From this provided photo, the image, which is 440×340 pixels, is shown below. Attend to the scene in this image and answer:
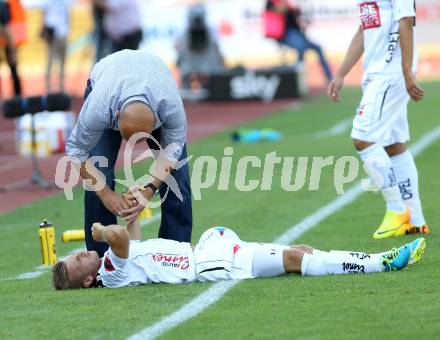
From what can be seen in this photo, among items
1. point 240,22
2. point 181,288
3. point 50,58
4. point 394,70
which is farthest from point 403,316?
point 240,22

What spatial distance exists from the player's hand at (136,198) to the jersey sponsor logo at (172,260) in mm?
336

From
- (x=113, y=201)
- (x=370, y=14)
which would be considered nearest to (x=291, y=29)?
(x=370, y=14)

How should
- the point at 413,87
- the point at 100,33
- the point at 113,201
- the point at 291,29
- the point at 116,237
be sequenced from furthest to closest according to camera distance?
the point at 291,29
the point at 100,33
the point at 413,87
the point at 113,201
the point at 116,237

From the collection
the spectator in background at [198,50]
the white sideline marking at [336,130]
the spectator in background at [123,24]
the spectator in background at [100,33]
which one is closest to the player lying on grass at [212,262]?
the white sideline marking at [336,130]

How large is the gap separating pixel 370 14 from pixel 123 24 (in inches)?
496

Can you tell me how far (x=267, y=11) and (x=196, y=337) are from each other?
18.3 meters

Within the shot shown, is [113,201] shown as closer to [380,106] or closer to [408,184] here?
[380,106]

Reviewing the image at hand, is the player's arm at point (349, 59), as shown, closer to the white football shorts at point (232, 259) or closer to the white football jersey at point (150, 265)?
the white football shorts at point (232, 259)

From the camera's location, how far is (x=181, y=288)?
292 inches

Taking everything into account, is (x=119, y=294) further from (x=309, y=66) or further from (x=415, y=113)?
(x=309, y=66)

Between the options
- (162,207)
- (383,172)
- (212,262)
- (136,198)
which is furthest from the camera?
(383,172)

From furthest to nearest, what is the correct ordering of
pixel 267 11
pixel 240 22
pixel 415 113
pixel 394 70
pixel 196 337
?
pixel 240 22 < pixel 267 11 < pixel 415 113 < pixel 394 70 < pixel 196 337

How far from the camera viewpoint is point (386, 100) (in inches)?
350

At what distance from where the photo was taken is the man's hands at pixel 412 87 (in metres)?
8.53
